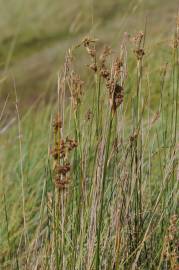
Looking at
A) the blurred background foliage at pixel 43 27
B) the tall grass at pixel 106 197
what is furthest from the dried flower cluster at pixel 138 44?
the blurred background foliage at pixel 43 27

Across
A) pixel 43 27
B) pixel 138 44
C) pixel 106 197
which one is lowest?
pixel 106 197

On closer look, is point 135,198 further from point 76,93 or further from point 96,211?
point 76,93

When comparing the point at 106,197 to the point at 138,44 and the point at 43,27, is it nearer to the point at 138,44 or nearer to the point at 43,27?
the point at 138,44

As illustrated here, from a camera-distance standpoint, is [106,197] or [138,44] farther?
[106,197]

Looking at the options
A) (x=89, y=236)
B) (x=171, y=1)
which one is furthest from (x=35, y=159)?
(x=171, y=1)

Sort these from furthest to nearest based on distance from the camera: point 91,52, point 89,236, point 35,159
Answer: point 35,159
point 89,236
point 91,52

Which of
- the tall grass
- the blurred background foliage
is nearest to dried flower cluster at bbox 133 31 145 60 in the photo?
the tall grass

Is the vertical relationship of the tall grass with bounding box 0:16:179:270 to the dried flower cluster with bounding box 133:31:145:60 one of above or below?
below

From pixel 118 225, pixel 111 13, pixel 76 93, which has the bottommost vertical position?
pixel 118 225

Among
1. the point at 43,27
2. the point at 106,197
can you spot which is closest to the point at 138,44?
the point at 106,197

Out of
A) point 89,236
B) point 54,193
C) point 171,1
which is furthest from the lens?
point 171,1

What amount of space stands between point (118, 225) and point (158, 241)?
394 millimetres

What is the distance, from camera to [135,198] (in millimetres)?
2357

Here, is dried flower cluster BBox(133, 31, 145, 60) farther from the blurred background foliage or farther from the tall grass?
the blurred background foliage
